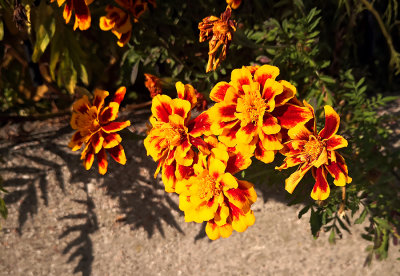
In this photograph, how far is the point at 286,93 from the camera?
96cm

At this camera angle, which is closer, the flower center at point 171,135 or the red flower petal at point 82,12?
the flower center at point 171,135

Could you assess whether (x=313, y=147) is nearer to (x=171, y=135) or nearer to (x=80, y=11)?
(x=171, y=135)

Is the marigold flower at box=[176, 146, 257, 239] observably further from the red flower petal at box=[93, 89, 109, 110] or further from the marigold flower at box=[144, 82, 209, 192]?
the red flower petal at box=[93, 89, 109, 110]

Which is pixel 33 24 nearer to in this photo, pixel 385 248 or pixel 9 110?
pixel 9 110

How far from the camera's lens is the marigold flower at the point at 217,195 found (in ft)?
3.26

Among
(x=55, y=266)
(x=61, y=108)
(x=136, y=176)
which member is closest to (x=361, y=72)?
(x=136, y=176)

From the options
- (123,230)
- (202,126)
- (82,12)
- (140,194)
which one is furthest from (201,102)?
(123,230)

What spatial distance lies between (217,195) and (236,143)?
145 mm

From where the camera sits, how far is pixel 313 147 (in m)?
0.97

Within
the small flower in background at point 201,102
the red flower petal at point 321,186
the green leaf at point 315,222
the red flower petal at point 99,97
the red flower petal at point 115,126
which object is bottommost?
the green leaf at point 315,222

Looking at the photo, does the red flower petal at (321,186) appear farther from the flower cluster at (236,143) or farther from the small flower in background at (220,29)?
the small flower in background at (220,29)

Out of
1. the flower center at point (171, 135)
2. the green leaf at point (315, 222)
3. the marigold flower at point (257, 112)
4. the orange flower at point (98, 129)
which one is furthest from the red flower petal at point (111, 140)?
the green leaf at point (315, 222)

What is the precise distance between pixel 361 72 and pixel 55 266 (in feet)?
4.56

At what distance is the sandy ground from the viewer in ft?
5.22
